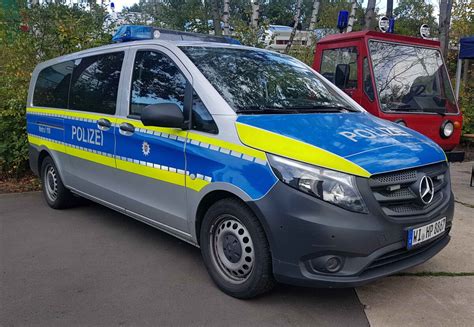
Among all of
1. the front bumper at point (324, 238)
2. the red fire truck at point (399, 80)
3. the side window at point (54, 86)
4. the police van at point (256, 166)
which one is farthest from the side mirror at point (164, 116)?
the red fire truck at point (399, 80)

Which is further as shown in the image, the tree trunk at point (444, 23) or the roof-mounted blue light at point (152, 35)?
the tree trunk at point (444, 23)

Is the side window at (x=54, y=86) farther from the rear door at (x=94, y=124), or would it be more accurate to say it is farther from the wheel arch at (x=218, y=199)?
the wheel arch at (x=218, y=199)

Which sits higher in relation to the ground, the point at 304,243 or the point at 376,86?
the point at 376,86

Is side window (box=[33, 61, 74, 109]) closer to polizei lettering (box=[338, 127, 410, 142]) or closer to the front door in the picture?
the front door

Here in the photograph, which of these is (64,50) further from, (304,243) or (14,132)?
(304,243)

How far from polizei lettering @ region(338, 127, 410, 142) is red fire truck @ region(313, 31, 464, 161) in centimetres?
218

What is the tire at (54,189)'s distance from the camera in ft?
18.2

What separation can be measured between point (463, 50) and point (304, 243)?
7.87m

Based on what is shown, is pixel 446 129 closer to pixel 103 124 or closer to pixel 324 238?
pixel 324 238

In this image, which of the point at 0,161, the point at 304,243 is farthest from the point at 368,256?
the point at 0,161

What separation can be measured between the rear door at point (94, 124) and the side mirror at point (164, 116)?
996 millimetres

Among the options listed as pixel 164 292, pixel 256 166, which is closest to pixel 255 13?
pixel 256 166

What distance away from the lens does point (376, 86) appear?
5.77m

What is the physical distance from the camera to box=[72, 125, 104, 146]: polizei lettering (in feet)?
14.7
